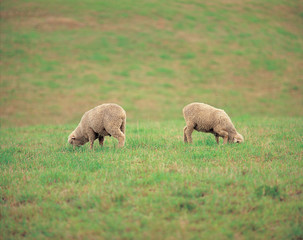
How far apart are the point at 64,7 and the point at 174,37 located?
11287mm

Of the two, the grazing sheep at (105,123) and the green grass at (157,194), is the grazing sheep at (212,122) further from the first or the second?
the grazing sheep at (105,123)

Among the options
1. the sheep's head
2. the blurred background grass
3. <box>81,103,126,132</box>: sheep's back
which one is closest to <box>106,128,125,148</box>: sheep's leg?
<box>81,103,126,132</box>: sheep's back

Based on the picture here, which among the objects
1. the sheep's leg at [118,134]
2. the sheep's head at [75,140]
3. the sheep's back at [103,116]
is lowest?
Result: the sheep's head at [75,140]

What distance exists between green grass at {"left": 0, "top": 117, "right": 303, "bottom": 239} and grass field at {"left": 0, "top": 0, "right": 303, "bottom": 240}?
0.07 ft

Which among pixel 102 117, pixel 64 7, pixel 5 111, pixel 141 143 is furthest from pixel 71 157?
pixel 64 7

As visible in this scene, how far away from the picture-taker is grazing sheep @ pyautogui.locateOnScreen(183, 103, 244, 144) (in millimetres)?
8258

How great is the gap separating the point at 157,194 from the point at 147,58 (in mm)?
24059

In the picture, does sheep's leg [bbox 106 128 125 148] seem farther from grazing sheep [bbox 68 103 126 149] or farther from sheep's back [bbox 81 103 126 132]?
sheep's back [bbox 81 103 126 132]

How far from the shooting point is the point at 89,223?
450 centimetres

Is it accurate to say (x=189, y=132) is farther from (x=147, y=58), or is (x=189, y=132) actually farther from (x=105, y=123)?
(x=147, y=58)

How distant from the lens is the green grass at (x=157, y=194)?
436 centimetres

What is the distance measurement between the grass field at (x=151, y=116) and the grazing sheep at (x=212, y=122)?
1.62ft

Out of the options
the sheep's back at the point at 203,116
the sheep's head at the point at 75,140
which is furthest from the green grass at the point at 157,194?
the sheep's head at the point at 75,140

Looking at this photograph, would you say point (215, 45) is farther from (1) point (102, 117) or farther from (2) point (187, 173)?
(2) point (187, 173)
